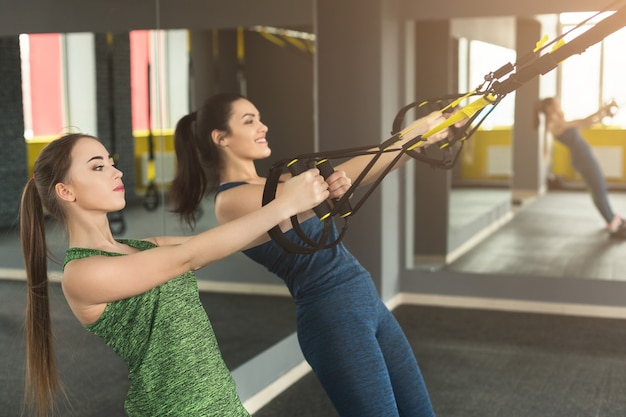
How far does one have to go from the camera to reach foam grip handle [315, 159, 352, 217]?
175cm

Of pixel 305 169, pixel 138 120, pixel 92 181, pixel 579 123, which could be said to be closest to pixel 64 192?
pixel 92 181

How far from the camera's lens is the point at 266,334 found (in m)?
4.21

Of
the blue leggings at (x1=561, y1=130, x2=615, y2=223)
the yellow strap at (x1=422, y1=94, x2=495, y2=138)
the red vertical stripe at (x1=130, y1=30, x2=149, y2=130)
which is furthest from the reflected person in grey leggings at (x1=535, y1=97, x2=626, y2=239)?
the yellow strap at (x1=422, y1=94, x2=495, y2=138)

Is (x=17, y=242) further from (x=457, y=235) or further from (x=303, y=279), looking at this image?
(x=457, y=235)

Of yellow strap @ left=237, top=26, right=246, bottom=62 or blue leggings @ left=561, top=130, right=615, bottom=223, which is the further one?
blue leggings @ left=561, top=130, right=615, bottom=223

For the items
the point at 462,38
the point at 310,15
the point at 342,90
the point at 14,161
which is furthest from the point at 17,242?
the point at 462,38

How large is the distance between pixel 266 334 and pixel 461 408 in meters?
1.00

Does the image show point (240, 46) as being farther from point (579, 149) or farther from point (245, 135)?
point (579, 149)

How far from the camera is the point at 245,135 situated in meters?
2.57

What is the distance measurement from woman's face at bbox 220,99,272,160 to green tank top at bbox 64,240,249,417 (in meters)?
0.84

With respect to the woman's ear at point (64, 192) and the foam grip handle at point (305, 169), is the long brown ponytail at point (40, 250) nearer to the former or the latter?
the woman's ear at point (64, 192)

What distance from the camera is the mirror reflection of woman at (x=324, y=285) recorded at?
2.23 meters

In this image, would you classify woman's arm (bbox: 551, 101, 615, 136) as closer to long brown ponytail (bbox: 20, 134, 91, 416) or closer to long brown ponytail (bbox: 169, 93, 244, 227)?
long brown ponytail (bbox: 169, 93, 244, 227)

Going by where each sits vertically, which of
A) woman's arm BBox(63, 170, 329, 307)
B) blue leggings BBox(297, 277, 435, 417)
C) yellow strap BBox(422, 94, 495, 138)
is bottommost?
blue leggings BBox(297, 277, 435, 417)
